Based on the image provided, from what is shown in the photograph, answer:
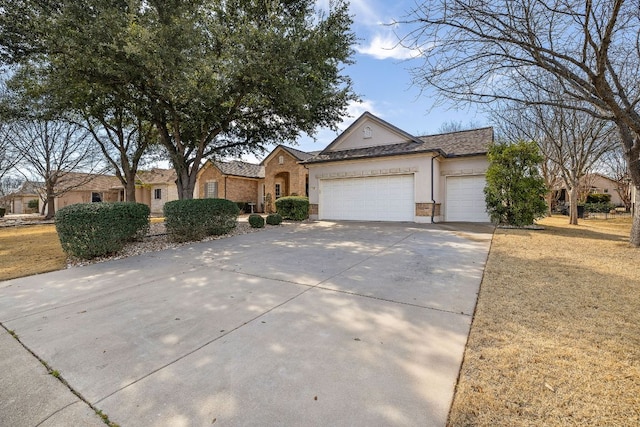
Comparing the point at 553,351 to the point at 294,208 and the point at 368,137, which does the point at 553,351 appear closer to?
the point at 294,208

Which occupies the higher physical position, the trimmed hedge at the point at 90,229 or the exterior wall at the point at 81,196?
the exterior wall at the point at 81,196

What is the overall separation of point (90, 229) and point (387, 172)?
1169 centimetres

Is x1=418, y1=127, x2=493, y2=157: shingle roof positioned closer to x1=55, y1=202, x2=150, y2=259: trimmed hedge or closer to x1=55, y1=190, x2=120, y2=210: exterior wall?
x1=55, y1=202, x2=150, y2=259: trimmed hedge

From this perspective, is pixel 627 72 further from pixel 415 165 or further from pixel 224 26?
pixel 224 26

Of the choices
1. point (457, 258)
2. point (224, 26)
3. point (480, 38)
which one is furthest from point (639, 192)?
point (224, 26)

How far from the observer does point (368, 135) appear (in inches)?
637

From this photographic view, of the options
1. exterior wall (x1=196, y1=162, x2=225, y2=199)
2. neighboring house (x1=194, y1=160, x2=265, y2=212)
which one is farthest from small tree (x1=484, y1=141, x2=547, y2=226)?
exterior wall (x1=196, y1=162, x2=225, y2=199)

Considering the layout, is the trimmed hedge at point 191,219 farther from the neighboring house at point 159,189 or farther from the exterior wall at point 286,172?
the neighboring house at point 159,189

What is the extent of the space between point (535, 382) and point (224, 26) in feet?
39.3

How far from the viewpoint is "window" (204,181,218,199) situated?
79.5 ft

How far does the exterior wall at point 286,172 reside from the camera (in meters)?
21.2

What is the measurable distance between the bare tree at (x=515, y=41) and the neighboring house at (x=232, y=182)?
19.6 m

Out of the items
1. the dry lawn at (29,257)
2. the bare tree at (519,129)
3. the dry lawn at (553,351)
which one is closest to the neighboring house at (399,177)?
the bare tree at (519,129)

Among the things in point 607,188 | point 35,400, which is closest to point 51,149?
point 35,400
